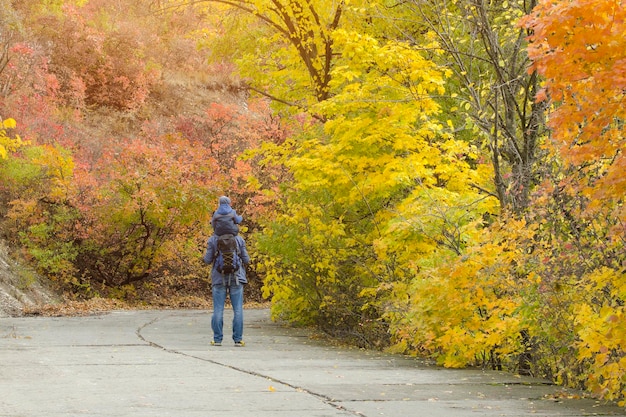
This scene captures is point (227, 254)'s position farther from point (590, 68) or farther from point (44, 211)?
point (44, 211)

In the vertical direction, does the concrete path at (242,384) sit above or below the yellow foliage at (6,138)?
below

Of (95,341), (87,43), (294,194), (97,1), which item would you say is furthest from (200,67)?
(95,341)

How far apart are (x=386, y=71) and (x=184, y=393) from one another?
10094 millimetres

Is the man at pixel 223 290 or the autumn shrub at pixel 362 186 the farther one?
the autumn shrub at pixel 362 186

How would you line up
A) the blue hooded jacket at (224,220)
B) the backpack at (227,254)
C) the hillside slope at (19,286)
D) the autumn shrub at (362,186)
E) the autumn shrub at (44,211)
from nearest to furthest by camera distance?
the backpack at (227,254) < the blue hooded jacket at (224,220) < the autumn shrub at (362,186) < the hillside slope at (19,286) < the autumn shrub at (44,211)

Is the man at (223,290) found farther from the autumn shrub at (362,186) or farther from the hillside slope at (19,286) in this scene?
the hillside slope at (19,286)

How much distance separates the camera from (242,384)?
9086 millimetres

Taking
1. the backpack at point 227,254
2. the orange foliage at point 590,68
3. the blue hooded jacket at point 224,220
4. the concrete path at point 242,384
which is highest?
the orange foliage at point 590,68

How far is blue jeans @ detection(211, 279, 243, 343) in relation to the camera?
47.3 ft

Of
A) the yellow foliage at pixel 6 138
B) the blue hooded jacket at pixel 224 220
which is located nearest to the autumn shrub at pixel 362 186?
the blue hooded jacket at pixel 224 220

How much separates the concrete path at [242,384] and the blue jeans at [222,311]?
0.69 ft

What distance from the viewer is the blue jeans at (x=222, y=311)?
1442 centimetres

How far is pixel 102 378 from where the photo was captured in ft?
31.0

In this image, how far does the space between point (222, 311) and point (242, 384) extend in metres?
5.34
